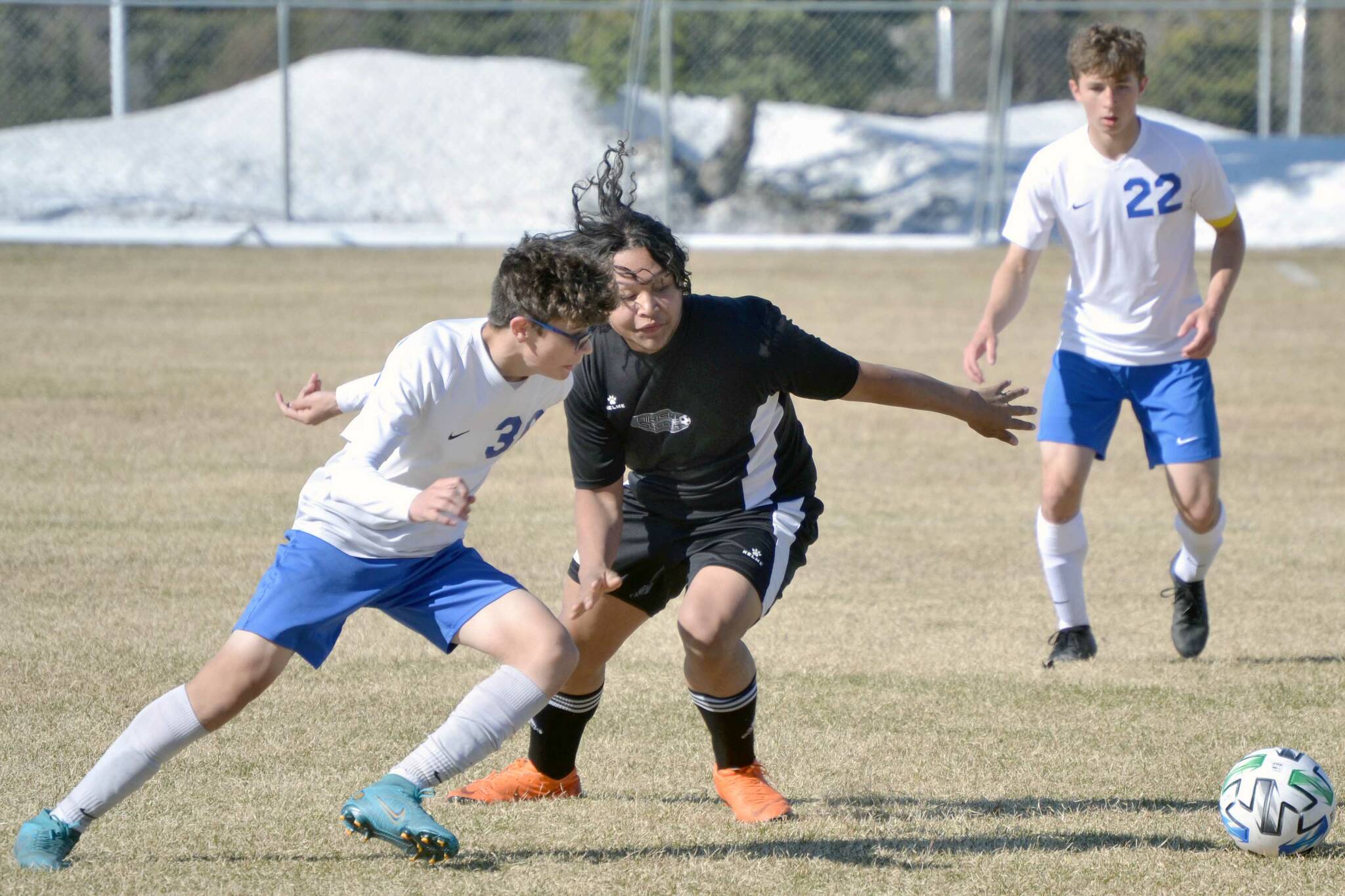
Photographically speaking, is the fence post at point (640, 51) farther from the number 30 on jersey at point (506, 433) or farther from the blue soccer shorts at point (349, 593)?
the blue soccer shorts at point (349, 593)

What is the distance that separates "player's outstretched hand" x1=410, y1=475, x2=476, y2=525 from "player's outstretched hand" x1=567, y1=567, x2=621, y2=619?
631 mm

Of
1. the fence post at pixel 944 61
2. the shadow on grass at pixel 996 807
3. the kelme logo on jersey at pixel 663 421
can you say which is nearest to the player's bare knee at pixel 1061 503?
the shadow on grass at pixel 996 807

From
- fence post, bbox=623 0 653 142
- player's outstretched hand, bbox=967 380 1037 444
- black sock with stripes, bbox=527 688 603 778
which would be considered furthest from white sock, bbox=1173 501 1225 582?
fence post, bbox=623 0 653 142

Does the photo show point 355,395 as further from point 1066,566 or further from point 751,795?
point 1066,566

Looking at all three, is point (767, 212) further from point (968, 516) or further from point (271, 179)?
point (968, 516)

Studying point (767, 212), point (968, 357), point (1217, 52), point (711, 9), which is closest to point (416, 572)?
point (968, 357)

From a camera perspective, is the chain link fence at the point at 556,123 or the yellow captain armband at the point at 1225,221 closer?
the yellow captain armband at the point at 1225,221

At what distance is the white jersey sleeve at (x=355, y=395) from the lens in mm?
3643

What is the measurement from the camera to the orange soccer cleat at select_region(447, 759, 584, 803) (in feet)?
13.3

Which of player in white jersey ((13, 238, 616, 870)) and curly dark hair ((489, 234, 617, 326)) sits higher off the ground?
curly dark hair ((489, 234, 617, 326))

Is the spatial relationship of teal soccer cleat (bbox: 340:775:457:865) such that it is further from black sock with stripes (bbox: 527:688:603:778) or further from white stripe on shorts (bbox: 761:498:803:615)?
white stripe on shorts (bbox: 761:498:803:615)

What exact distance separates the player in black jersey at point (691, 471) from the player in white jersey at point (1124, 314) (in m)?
1.35

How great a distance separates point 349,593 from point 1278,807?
84.4 inches

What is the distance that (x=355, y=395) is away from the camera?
12.0 feet
